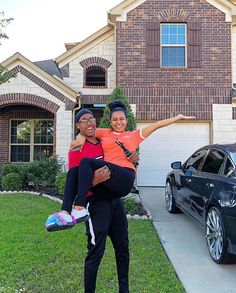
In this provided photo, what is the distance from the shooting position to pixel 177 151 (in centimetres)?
1097

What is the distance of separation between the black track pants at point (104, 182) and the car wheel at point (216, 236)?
6.02 ft

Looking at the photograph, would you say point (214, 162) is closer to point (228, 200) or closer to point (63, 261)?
point (228, 200)

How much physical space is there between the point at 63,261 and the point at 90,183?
2009mm

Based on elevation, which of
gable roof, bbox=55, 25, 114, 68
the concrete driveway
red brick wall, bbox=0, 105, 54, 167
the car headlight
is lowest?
the concrete driveway

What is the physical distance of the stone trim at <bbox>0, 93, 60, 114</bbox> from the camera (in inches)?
418

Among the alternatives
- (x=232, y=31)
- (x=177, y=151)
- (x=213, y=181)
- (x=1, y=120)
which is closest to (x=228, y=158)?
(x=213, y=181)

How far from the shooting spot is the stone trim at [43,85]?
10625 millimetres

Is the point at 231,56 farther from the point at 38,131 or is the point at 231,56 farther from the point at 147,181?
the point at 38,131

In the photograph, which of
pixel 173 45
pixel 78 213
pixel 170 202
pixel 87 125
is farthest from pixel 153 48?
pixel 78 213

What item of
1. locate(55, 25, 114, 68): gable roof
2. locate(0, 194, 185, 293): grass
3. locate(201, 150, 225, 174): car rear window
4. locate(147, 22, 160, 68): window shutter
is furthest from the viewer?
locate(55, 25, 114, 68): gable roof

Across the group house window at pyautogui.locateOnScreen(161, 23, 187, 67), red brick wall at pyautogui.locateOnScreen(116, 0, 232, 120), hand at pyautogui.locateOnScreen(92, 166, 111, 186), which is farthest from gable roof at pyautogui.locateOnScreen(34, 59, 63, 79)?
hand at pyautogui.locateOnScreen(92, 166, 111, 186)

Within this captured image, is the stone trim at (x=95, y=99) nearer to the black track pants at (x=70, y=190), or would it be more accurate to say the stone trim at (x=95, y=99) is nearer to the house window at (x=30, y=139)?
the house window at (x=30, y=139)

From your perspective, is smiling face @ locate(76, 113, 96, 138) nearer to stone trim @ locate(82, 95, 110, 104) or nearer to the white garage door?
the white garage door

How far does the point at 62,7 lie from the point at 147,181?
7.45 metres
